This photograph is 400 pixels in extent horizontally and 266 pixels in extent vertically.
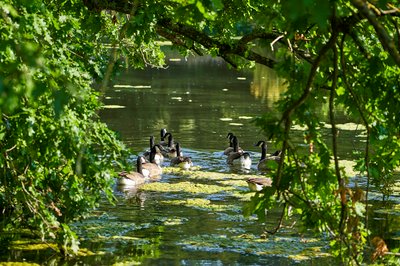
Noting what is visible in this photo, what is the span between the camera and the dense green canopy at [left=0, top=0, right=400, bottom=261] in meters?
5.01

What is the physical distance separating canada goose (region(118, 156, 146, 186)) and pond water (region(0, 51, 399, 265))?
24cm

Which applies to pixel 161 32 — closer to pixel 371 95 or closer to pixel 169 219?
pixel 169 219

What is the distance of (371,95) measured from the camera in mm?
6262

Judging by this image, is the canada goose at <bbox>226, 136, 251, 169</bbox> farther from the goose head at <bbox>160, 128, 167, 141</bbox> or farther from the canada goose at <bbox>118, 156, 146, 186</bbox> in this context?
the goose head at <bbox>160, 128, 167, 141</bbox>

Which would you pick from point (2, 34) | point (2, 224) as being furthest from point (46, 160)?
point (2, 224)

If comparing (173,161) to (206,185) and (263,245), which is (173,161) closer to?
(206,185)

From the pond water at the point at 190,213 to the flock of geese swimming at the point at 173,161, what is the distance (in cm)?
23

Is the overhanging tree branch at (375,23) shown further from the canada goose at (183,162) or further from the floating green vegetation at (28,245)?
the canada goose at (183,162)

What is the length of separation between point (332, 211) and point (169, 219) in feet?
23.5

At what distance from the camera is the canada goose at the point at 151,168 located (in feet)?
57.3

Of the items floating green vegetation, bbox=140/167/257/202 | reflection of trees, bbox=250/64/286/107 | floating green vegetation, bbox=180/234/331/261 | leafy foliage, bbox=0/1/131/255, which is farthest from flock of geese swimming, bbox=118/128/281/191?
reflection of trees, bbox=250/64/286/107

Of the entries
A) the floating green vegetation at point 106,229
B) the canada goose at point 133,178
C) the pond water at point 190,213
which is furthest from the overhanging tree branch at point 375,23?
the canada goose at point 133,178

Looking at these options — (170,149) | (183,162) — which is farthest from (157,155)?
(183,162)

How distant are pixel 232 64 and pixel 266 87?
2490cm
